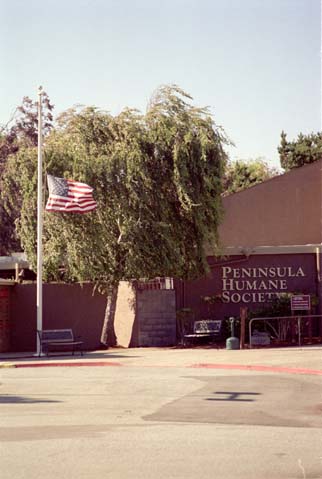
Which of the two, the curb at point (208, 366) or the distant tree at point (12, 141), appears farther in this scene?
the distant tree at point (12, 141)

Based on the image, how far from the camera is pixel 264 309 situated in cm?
3156

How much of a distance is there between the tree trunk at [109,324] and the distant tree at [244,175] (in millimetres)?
36162

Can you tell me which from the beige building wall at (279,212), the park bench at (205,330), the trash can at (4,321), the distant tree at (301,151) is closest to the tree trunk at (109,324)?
the park bench at (205,330)

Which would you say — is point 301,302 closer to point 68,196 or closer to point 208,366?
point 208,366

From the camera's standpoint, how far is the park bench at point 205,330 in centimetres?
3134

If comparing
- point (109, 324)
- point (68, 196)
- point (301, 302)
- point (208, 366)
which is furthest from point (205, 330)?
point (208, 366)

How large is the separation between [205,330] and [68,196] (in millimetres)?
6911

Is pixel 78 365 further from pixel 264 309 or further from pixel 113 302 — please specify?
pixel 264 309

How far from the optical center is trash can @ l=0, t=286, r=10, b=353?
3177 centimetres

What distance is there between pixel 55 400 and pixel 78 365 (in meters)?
8.87

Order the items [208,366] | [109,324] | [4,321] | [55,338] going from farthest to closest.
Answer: [4,321] < [109,324] < [55,338] < [208,366]

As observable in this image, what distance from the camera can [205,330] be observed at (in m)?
31.5

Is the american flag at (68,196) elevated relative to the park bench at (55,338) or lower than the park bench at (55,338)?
elevated

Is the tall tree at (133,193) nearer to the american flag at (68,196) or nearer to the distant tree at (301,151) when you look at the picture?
the american flag at (68,196)
